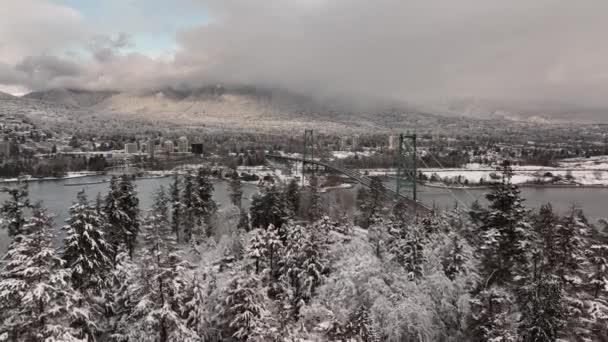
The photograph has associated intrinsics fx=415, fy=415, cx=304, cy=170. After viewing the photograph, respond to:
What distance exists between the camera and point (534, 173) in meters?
72.2

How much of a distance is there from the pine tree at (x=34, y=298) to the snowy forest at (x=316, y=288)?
3cm

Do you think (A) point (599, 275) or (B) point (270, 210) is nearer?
(A) point (599, 275)

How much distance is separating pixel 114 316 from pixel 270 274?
5867 millimetres

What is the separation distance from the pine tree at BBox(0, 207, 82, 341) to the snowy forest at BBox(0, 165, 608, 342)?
0.09 ft

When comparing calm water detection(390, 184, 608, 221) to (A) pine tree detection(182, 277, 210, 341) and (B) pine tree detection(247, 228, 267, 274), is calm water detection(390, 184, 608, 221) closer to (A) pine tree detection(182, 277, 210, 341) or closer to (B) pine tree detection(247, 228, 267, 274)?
(B) pine tree detection(247, 228, 267, 274)

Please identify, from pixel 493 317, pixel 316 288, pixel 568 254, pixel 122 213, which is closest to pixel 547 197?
pixel 568 254

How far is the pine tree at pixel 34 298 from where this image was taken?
8.07 metres

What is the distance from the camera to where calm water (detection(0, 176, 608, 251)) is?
4066cm

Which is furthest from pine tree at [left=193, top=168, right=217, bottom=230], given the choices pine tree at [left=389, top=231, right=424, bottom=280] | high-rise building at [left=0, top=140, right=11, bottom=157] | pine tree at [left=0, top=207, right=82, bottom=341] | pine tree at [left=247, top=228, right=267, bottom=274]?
high-rise building at [left=0, top=140, right=11, bottom=157]

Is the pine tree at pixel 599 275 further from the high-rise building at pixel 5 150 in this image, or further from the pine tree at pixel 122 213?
the high-rise building at pixel 5 150

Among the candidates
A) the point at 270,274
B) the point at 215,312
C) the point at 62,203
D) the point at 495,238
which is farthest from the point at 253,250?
the point at 62,203

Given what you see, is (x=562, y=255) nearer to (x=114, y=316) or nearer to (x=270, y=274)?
(x=270, y=274)

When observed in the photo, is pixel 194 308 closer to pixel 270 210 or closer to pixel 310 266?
pixel 310 266

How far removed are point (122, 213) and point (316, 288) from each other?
33.0 ft
